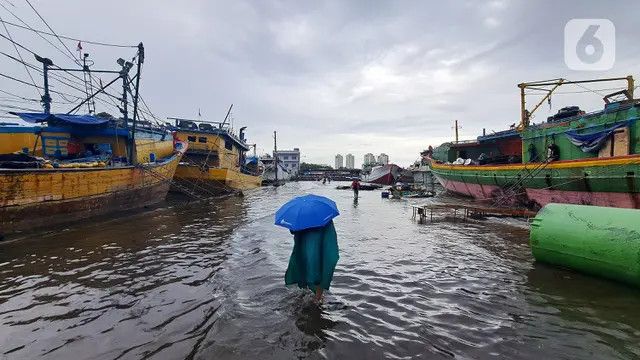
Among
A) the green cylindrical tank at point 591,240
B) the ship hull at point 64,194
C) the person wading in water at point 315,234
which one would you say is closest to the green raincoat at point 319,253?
the person wading in water at point 315,234

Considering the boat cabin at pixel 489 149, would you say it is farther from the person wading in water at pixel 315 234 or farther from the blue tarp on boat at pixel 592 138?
the person wading in water at pixel 315 234

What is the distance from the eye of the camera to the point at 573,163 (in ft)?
49.2

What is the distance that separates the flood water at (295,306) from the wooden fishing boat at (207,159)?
18.4 metres

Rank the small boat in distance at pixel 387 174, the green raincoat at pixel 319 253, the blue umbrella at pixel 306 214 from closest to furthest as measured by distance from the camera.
Result: the blue umbrella at pixel 306 214, the green raincoat at pixel 319 253, the small boat in distance at pixel 387 174

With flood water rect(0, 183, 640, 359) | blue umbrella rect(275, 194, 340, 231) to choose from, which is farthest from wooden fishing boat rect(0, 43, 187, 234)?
blue umbrella rect(275, 194, 340, 231)

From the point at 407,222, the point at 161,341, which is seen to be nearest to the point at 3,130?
the point at 161,341

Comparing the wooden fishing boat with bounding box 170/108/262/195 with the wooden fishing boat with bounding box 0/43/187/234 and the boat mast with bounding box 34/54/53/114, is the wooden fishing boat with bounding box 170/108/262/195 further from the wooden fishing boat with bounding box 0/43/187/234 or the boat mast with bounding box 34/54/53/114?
the boat mast with bounding box 34/54/53/114

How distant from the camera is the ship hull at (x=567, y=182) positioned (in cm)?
1282

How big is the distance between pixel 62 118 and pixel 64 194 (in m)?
5.75

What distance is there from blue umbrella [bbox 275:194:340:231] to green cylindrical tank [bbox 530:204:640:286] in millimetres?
4875

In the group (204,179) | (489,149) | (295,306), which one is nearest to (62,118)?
(204,179)

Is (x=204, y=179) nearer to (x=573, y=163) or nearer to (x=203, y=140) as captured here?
(x=203, y=140)

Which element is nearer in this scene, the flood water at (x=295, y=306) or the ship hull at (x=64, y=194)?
the flood water at (x=295, y=306)

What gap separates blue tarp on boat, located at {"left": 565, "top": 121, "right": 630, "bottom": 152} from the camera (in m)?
15.0
